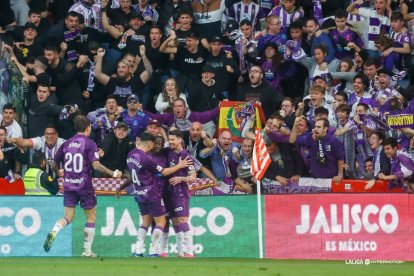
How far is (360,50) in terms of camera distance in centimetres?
2639

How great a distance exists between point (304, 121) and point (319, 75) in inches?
61.6

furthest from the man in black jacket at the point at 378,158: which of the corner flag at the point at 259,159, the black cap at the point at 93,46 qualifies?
the black cap at the point at 93,46

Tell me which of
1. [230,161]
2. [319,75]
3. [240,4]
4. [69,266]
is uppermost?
[240,4]

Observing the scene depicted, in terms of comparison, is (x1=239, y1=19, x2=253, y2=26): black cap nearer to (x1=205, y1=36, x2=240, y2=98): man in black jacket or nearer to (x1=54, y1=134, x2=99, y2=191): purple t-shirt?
(x1=205, y1=36, x2=240, y2=98): man in black jacket

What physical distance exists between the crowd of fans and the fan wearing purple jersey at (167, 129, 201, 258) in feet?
5.37

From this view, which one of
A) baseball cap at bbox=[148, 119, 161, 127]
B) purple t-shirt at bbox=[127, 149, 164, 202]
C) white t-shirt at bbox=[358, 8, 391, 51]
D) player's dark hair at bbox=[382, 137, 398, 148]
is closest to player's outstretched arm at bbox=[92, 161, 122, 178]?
purple t-shirt at bbox=[127, 149, 164, 202]

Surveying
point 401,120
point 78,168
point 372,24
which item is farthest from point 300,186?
point 372,24

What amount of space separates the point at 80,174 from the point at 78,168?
12 centimetres

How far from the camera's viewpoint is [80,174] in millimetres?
22391

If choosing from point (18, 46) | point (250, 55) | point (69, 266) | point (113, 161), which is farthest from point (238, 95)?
point (69, 266)

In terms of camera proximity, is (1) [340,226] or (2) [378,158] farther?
(2) [378,158]

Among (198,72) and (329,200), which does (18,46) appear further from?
(329,200)

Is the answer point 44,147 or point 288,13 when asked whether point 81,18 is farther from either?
point 288,13

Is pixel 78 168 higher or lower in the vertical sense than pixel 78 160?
lower
